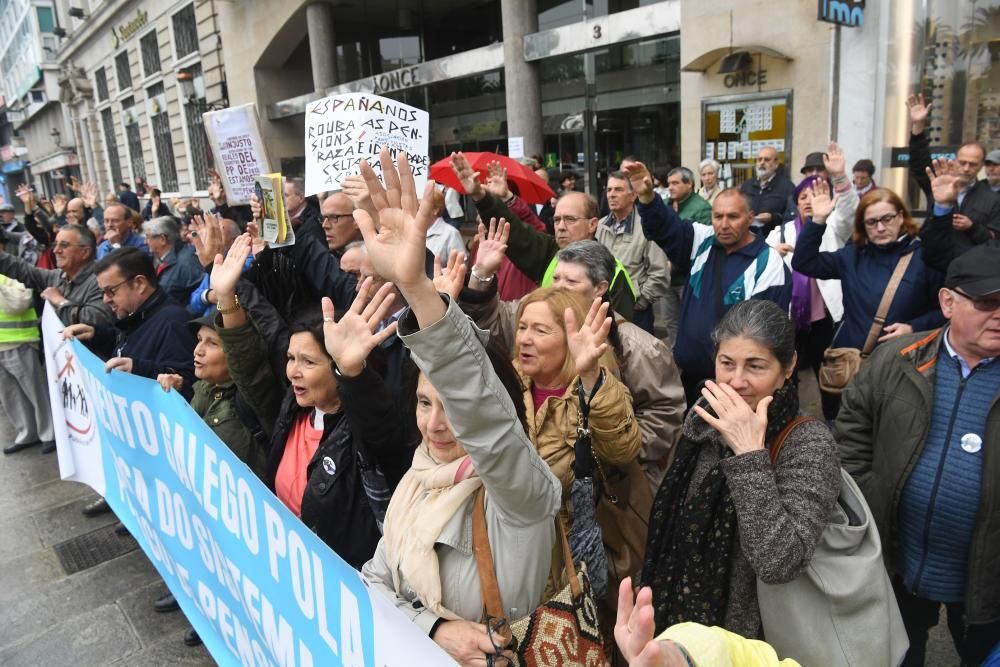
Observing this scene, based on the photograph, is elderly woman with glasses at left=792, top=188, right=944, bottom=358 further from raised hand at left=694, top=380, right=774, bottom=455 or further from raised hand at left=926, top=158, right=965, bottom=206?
raised hand at left=694, top=380, right=774, bottom=455

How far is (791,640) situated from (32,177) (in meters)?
61.7

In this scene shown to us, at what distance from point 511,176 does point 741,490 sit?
415cm

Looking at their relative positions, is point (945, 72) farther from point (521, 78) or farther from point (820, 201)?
point (521, 78)

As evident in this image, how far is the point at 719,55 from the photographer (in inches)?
322

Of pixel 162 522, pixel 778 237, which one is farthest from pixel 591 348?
pixel 778 237

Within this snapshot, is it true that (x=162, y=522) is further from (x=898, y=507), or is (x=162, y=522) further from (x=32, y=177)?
(x=32, y=177)

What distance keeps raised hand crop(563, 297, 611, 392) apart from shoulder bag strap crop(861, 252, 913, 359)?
69.9 inches

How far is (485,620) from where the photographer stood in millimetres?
1578

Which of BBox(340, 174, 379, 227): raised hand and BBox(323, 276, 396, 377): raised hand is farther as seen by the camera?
BBox(340, 174, 379, 227): raised hand

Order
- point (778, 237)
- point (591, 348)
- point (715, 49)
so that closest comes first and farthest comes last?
point (591, 348) → point (778, 237) → point (715, 49)

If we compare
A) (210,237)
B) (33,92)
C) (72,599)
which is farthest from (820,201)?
(33,92)

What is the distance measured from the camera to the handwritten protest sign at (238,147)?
4129 millimetres

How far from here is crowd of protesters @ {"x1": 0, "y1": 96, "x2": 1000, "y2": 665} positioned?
154 cm

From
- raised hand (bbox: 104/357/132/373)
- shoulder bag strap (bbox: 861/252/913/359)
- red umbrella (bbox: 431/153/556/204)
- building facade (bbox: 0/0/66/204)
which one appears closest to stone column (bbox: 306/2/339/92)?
red umbrella (bbox: 431/153/556/204)
